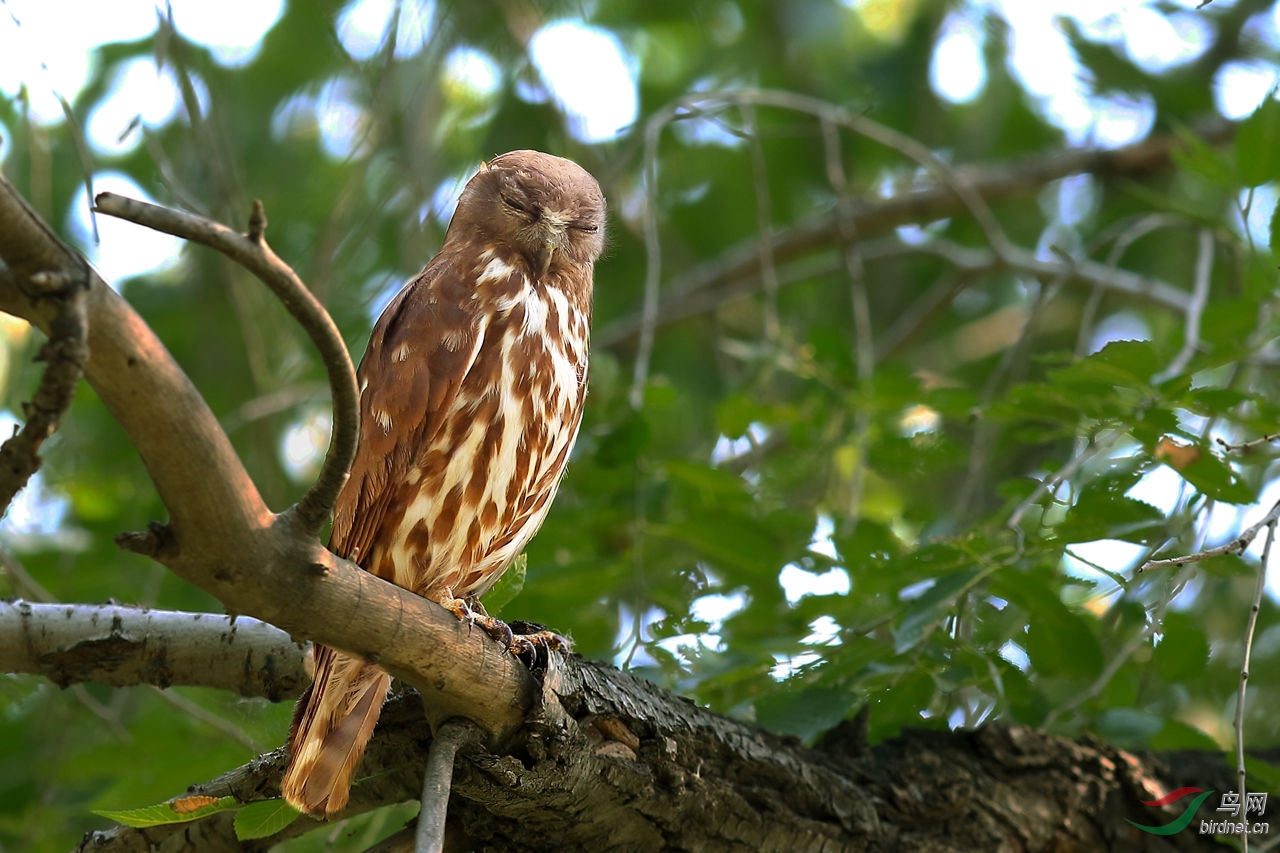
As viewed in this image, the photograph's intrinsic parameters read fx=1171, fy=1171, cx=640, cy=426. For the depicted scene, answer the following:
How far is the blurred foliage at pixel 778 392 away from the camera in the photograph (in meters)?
3.25

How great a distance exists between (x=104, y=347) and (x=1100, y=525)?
243 cm

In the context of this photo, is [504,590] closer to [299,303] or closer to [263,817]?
[263,817]

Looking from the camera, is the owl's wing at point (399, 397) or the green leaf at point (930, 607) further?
the owl's wing at point (399, 397)

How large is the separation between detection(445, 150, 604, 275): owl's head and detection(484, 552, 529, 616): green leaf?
0.92 metres

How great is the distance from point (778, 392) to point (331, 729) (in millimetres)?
3703

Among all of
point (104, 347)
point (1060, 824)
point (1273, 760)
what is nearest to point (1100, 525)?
point (1060, 824)

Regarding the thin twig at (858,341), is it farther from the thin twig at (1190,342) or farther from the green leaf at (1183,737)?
the green leaf at (1183,737)

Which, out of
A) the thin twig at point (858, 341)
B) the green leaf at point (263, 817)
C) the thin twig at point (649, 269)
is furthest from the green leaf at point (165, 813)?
the thin twig at point (858, 341)

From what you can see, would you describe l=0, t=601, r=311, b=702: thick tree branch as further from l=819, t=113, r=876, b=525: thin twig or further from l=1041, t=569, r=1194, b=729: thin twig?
l=1041, t=569, r=1194, b=729: thin twig

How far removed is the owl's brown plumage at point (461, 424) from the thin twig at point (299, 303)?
1042 millimetres

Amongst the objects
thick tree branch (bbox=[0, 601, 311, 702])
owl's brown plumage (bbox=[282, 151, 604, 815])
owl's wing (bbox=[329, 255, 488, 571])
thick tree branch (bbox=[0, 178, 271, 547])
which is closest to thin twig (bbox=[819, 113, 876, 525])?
owl's brown plumage (bbox=[282, 151, 604, 815])

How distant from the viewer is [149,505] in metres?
5.02

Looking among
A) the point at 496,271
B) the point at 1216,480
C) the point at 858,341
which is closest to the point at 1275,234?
the point at 1216,480

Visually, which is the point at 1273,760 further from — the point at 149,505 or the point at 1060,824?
the point at 149,505
